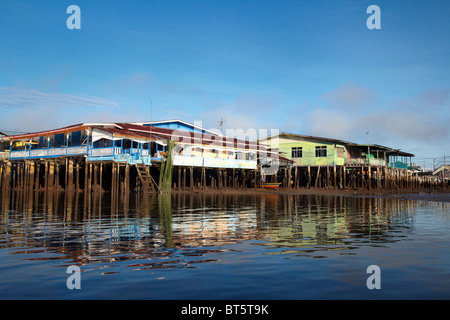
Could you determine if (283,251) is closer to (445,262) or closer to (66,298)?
(445,262)

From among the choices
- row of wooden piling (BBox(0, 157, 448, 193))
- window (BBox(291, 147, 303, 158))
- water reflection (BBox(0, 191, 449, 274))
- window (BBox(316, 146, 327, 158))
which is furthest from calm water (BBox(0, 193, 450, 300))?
window (BBox(291, 147, 303, 158))

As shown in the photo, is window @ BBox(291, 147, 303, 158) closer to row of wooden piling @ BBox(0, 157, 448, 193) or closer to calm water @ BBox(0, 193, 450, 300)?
row of wooden piling @ BBox(0, 157, 448, 193)

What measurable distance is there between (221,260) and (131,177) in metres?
31.7

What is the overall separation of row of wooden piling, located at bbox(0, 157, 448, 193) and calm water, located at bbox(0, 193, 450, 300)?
22.5 m

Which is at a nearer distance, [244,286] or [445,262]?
[244,286]

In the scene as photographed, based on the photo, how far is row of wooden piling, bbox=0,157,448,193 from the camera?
113ft

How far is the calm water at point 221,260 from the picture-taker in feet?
17.0

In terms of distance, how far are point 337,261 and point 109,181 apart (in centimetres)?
3373

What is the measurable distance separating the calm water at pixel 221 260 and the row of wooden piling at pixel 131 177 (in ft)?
73.8

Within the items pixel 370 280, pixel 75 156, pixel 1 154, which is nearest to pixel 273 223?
pixel 370 280

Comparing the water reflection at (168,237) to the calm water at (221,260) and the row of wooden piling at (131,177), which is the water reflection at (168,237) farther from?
the row of wooden piling at (131,177)

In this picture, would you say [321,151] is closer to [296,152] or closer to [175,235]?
[296,152]

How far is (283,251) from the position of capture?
788 cm

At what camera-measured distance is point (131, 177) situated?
37250 millimetres
